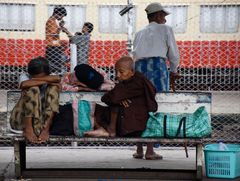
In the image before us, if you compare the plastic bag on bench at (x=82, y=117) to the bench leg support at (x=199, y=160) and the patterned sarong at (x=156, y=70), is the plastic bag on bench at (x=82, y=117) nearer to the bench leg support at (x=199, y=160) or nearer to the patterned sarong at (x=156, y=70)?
the bench leg support at (x=199, y=160)

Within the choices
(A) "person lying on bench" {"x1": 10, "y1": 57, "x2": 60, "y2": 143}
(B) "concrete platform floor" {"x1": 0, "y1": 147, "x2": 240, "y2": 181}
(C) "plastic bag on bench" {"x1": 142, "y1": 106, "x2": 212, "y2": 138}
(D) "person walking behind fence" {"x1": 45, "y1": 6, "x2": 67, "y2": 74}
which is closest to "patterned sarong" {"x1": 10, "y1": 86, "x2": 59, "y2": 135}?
(A) "person lying on bench" {"x1": 10, "y1": 57, "x2": 60, "y2": 143}

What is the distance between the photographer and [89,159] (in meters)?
7.90

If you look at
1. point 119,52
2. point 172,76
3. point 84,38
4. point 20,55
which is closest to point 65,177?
point 172,76

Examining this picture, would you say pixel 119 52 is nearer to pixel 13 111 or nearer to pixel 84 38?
pixel 84 38

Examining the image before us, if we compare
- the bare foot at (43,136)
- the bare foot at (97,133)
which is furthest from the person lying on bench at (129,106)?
the bare foot at (43,136)

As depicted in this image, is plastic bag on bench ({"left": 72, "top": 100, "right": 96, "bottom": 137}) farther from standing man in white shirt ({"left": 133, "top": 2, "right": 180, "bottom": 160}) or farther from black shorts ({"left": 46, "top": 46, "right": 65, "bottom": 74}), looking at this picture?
black shorts ({"left": 46, "top": 46, "right": 65, "bottom": 74})

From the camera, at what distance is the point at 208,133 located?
6.22 meters

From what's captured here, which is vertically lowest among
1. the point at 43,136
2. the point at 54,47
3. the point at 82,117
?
the point at 43,136

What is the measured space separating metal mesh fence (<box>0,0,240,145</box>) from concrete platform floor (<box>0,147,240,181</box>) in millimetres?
2314

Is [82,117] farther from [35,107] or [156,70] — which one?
[156,70]

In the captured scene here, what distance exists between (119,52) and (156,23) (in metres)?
8.04

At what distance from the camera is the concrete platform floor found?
7.29m

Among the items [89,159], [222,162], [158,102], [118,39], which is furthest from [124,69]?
[118,39]

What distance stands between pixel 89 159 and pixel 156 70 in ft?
4.55
